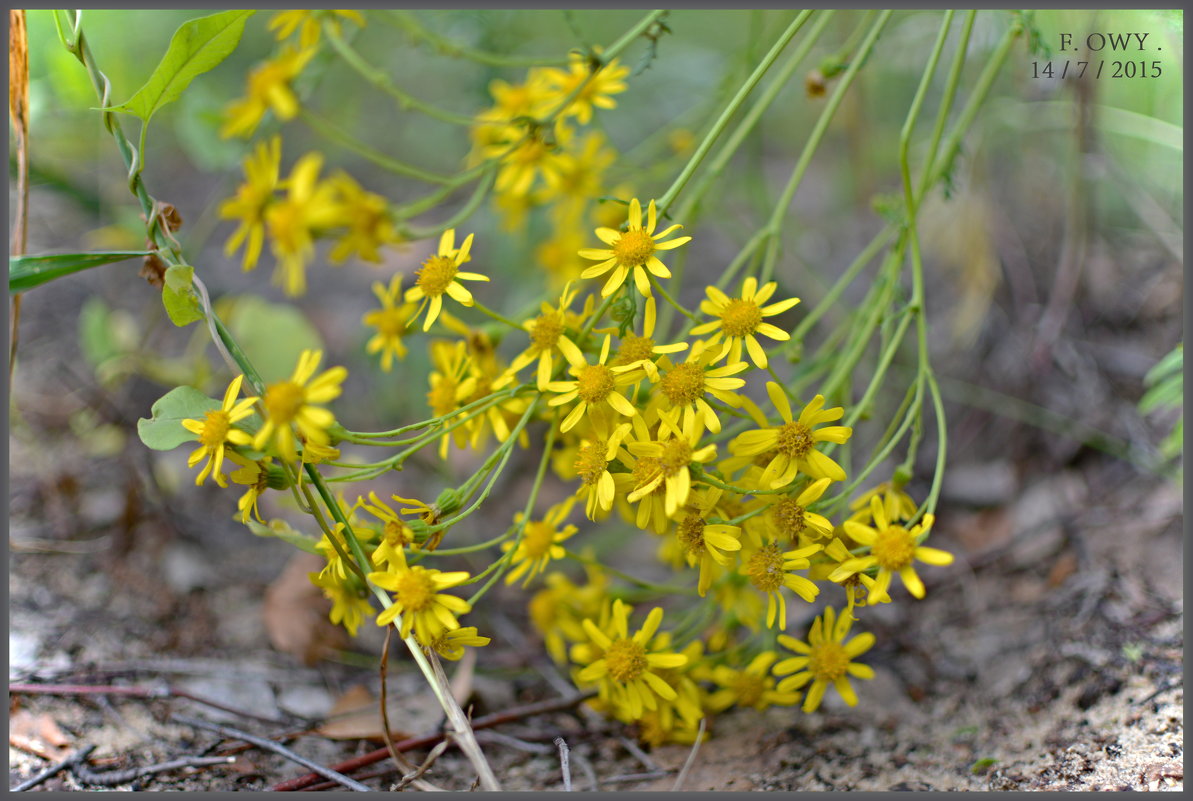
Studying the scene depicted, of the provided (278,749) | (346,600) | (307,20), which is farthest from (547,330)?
(307,20)

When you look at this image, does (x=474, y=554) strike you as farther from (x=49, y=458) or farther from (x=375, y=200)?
(x=49, y=458)

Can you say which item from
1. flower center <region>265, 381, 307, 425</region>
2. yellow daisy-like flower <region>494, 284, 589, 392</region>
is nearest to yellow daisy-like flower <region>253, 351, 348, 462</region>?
flower center <region>265, 381, 307, 425</region>

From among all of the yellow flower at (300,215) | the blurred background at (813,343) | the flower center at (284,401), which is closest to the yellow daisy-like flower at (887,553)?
the blurred background at (813,343)

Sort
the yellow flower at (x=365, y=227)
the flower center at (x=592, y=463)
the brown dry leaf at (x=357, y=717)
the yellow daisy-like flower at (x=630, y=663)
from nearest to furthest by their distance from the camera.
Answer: the flower center at (x=592, y=463)
the yellow daisy-like flower at (x=630, y=663)
the brown dry leaf at (x=357, y=717)
the yellow flower at (x=365, y=227)

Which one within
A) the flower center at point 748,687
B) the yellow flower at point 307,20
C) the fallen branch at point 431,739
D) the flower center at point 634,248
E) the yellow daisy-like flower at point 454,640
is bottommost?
the fallen branch at point 431,739

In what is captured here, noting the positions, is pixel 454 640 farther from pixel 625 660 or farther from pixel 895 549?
pixel 895 549

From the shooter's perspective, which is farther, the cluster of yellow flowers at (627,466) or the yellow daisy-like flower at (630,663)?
the yellow daisy-like flower at (630,663)

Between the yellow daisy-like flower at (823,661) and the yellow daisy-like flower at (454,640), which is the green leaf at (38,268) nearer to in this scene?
the yellow daisy-like flower at (454,640)
